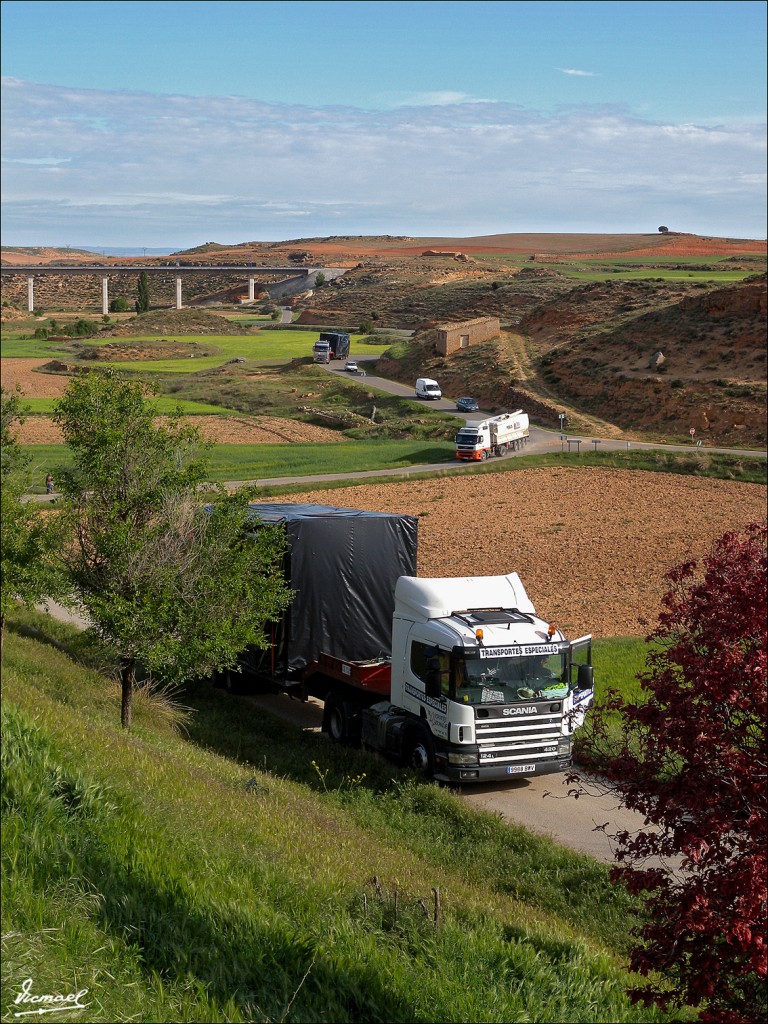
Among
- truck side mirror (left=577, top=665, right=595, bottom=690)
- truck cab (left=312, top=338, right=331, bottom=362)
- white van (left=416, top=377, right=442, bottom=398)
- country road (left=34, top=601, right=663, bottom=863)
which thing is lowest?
country road (left=34, top=601, right=663, bottom=863)

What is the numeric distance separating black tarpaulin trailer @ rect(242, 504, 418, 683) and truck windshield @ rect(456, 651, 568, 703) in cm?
435

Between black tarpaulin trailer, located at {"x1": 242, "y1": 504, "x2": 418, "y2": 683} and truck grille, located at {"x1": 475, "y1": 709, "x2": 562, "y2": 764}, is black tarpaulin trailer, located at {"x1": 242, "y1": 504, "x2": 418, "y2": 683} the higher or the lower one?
the higher one

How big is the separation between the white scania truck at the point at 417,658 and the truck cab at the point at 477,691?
0.06ft

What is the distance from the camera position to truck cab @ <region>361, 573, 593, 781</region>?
15.0 metres

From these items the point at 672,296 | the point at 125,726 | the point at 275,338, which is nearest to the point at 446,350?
the point at 672,296

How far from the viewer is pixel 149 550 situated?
15758 millimetres

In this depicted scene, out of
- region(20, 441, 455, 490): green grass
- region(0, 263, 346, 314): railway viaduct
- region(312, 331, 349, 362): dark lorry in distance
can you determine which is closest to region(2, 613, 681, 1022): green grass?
region(20, 441, 455, 490): green grass

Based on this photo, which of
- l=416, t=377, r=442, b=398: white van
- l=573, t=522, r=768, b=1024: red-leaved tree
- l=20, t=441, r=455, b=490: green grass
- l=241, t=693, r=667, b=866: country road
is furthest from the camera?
l=416, t=377, r=442, b=398: white van

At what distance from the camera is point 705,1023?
669 cm

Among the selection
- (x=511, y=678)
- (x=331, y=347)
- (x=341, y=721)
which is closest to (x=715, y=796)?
(x=511, y=678)

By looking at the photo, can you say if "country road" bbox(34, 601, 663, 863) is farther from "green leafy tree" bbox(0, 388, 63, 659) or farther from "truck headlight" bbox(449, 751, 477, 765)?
"green leafy tree" bbox(0, 388, 63, 659)

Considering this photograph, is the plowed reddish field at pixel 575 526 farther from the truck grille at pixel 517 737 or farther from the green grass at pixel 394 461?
the truck grille at pixel 517 737

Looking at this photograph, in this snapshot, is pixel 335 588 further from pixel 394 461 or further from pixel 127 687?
pixel 394 461

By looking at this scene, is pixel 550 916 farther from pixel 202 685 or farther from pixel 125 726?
pixel 202 685
